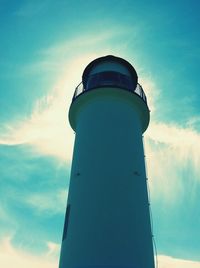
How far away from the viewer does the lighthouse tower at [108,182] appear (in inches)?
404

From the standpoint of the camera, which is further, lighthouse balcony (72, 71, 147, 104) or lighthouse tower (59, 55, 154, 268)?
lighthouse balcony (72, 71, 147, 104)

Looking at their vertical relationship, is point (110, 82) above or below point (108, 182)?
above

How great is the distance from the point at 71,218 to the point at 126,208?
7.71ft

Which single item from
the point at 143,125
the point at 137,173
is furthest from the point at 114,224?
the point at 143,125

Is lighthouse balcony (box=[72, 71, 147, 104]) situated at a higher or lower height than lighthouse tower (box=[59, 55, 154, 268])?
higher

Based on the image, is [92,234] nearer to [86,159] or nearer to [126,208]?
[126,208]

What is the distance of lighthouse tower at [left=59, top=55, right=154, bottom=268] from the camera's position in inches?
404

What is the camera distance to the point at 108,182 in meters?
11.6

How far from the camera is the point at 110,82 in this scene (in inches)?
602

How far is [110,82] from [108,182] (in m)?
6.08

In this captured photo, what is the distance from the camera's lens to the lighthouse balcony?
49.4ft

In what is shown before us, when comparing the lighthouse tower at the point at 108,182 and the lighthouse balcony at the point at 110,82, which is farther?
the lighthouse balcony at the point at 110,82

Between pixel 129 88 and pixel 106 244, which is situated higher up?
pixel 129 88

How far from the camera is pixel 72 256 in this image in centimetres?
1049
